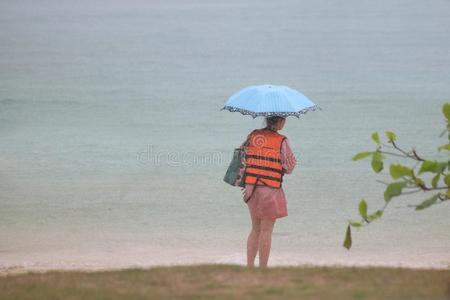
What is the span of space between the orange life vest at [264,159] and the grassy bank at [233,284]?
705mm

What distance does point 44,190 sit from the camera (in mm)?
10992

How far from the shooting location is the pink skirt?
6918 millimetres

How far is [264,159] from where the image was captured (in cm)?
691

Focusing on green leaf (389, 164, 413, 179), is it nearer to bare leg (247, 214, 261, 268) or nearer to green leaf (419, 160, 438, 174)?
green leaf (419, 160, 438, 174)

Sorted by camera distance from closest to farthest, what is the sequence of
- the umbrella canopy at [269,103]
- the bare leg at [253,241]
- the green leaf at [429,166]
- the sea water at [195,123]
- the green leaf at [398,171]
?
the green leaf at [429,166] → the green leaf at [398,171] → the umbrella canopy at [269,103] → the bare leg at [253,241] → the sea water at [195,123]

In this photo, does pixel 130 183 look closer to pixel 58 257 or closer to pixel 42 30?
pixel 58 257

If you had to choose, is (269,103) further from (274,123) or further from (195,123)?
(195,123)

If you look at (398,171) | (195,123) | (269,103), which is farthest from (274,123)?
(195,123)

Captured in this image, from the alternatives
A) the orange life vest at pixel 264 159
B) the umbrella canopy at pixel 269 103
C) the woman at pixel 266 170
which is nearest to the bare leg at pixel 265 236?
the woman at pixel 266 170

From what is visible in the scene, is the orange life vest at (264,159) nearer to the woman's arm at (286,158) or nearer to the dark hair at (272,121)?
the woman's arm at (286,158)

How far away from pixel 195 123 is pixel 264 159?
781 centimetres

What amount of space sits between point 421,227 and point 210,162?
3627 millimetres

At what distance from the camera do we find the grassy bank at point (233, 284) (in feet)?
18.1

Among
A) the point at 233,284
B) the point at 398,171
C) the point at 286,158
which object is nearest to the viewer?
the point at 398,171
